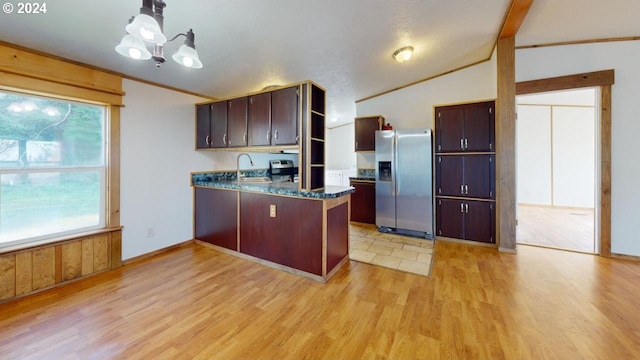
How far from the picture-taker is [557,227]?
168 inches

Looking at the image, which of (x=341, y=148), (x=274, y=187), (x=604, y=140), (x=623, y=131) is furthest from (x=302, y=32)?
(x=341, y=148)

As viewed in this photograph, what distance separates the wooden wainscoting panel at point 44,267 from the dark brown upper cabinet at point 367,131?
4.46m

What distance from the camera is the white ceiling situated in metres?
1.89

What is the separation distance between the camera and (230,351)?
158 centimetres

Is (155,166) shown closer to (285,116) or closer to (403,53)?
(285,116)

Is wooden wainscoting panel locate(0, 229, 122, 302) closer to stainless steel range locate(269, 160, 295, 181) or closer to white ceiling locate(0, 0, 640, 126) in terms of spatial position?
white ceiling locate(0, 0, 640, 126)

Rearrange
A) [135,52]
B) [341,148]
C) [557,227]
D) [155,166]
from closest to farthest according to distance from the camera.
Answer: [135,52], [155,166], [557,227], [341,148]

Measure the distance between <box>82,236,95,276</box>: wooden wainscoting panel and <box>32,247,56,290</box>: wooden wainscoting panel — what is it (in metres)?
0.22

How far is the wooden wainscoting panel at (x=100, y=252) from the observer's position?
267 cm

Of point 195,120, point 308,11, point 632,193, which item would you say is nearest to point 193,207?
point 195,120

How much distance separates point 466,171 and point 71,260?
512 centimetres

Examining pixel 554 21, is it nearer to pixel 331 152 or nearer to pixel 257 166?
pixel 257 166

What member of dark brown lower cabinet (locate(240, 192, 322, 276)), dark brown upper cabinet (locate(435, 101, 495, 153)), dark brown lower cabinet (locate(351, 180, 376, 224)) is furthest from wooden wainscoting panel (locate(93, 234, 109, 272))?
dark brown upper cabinet (locate(435, 101, 495, 153))

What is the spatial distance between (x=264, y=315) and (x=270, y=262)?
0.93 metres
